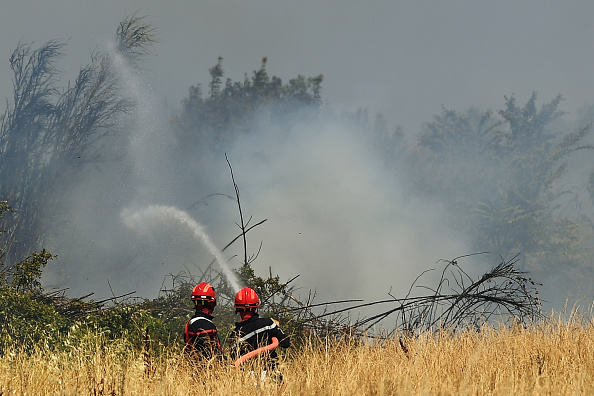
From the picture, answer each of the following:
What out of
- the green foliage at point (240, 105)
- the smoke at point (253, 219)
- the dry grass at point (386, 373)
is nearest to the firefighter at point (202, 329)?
the dry grass at point (386, 373)

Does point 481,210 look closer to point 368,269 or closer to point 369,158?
point 369,158

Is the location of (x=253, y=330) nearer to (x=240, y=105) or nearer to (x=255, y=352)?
(x=255, y=352)

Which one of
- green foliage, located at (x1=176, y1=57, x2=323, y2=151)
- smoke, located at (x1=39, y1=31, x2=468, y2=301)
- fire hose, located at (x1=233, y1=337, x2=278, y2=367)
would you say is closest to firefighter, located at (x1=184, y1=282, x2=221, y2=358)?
fire hose, located at (x1=233, y1=337, x2=278, y2=367)

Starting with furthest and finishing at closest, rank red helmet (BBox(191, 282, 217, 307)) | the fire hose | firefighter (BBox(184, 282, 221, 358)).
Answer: red helmet (BBox(191, 282, 217, 307)) → firefighter (BBox(184, 282, 221, 358)) → the fire hose

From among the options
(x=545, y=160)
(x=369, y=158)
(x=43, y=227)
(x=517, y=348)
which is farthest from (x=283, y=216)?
(x=517, y=348)

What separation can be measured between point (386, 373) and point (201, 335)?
1.81 m

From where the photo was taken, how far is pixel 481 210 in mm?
44312

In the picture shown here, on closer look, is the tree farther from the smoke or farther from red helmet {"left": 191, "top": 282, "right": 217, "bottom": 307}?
red helmet {"left": 191, "top": 282, "right": 217, "bottom": 307}

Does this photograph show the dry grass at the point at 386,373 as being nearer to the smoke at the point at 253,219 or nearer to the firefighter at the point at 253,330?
the firefighter at the point at 253,330

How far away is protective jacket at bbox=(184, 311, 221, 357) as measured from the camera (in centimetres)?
698

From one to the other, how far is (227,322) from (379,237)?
26.5 m

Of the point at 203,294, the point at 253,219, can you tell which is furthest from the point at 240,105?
the point at 203,294

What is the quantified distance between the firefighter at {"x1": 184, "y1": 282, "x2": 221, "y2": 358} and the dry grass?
16 centimetres

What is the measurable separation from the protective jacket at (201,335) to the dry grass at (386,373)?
157 millimetres
